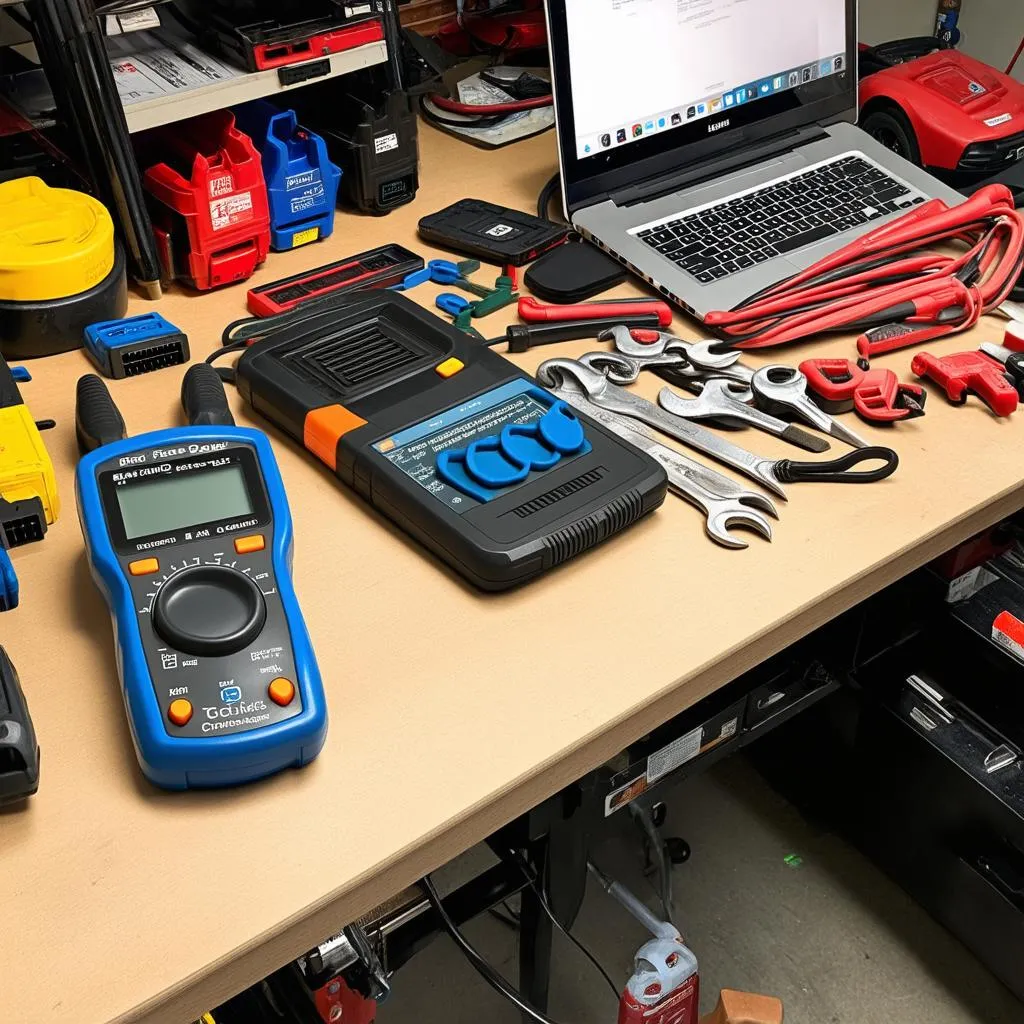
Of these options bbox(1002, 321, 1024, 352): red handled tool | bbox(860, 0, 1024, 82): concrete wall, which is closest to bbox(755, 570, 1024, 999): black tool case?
bbox(1002, 321, 1024, 352): red handled tool

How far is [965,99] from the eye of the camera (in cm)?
124

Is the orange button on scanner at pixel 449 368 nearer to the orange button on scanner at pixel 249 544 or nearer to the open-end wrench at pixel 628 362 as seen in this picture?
the open-end wrench at pixel 628 362

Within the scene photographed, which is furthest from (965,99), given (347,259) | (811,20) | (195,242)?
(195,242)

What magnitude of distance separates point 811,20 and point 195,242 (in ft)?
2.20

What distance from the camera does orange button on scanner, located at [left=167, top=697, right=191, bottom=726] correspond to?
0.60 meters

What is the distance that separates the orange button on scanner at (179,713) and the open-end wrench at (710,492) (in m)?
0.37

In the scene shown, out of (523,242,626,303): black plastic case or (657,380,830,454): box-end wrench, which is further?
(523,242,626,303): black plastic case

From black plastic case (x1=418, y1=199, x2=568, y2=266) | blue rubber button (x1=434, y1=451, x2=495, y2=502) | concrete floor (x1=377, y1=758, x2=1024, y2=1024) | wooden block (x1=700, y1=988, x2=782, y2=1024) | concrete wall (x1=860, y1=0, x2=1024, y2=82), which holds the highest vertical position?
blue rubber button (x1=434, y1=451, x2=495, y2=502)

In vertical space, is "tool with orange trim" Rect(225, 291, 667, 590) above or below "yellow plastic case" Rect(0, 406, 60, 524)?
below

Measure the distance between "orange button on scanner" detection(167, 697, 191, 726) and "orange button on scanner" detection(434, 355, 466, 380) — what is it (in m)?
0.35

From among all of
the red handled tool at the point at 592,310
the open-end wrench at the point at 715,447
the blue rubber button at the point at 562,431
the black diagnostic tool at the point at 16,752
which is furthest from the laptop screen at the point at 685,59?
the black diagnostic tool at the point at 16,752

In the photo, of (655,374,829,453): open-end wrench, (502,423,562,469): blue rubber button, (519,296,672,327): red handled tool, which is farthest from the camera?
(519,296,672,327): red handled tool

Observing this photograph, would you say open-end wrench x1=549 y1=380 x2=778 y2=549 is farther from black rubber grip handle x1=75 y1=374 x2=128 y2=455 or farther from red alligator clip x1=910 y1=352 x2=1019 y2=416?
black rubber grip handle x1=75 y1=374 x2=128 y2=455

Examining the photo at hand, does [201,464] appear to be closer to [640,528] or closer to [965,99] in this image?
[640,528]
